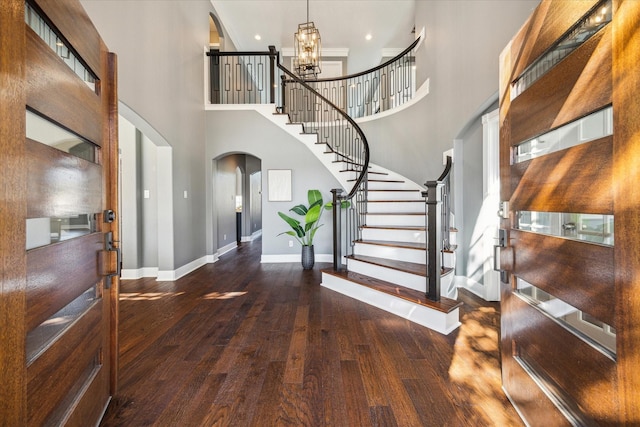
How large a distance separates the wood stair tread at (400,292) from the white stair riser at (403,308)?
0.11 ft

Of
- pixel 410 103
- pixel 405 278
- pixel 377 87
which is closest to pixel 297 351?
pixel 405 278

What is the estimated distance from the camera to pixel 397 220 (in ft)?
14.3

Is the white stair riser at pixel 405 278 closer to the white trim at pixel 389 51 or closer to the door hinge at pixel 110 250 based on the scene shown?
the door hinge at pixel 110 250

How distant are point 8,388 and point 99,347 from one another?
2.71ft

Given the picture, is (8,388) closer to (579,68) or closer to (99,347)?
(99,347)

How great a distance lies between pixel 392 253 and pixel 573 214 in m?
2.73

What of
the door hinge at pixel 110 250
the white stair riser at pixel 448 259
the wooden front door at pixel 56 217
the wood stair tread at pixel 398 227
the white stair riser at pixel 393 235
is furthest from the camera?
the wood stair tread at pixel 398 227

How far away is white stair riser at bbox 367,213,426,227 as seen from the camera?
4.26 meters

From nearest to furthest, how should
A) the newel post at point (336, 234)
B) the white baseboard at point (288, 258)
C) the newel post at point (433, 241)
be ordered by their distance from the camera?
the newel post at point (433, 241) < the newel post at point (336, 234) < the white baseboard at point (288, 258)

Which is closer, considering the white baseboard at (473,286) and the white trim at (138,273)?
the white baseboard at (473,286)

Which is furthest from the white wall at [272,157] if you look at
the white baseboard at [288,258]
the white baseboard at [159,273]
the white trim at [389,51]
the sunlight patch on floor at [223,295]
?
the white trim at [389,51]

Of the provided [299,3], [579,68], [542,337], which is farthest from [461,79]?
[299,3]

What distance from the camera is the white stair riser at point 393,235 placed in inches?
153

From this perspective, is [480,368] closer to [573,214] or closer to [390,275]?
[573,214]
